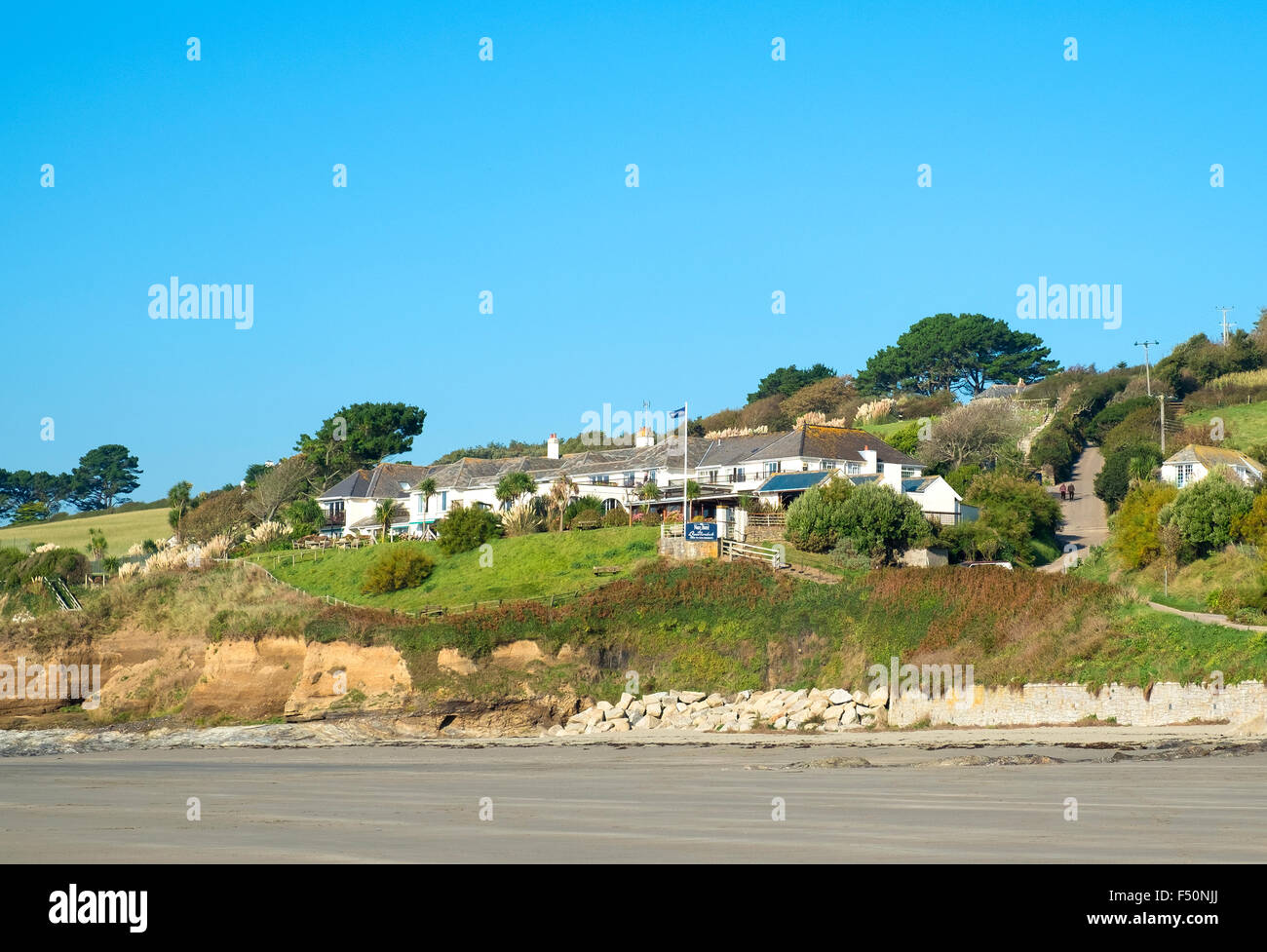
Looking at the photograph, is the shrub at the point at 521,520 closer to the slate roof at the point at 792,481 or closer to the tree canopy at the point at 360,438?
the slate roof at the point at 792,481

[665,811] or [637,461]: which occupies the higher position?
[637,461]

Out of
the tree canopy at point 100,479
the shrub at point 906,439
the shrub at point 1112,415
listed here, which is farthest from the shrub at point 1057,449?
the tree canopy at point 100,479

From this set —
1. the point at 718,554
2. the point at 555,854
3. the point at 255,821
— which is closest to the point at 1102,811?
the point at 555,854

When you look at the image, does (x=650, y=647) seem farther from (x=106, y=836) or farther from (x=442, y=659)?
(x=106, y=836)

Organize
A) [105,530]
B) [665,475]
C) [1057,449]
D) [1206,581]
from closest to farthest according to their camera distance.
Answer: [1206,581], [665,475], [1057,449], [105,530]

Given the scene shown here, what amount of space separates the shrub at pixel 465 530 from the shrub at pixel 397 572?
290 cm

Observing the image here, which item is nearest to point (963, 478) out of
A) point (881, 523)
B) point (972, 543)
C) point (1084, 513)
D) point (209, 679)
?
point (1084, 513)

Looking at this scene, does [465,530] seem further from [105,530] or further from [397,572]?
[105,530]

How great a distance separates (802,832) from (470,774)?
13319 millimetres

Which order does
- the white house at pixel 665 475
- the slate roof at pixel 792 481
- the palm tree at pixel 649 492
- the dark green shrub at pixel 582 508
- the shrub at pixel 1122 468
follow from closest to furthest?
the slate roof at pixel 792 481 → the dark green shrub at pixel 582 508 → the shrub at pixel 1122 468 → the white house at pixel 665 475 → the palm tree at pixel 649 492

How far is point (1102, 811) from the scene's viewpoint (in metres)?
16.3

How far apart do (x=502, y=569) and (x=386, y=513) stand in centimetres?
2534

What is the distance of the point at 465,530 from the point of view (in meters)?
64.5

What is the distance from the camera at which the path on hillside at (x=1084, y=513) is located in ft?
210
